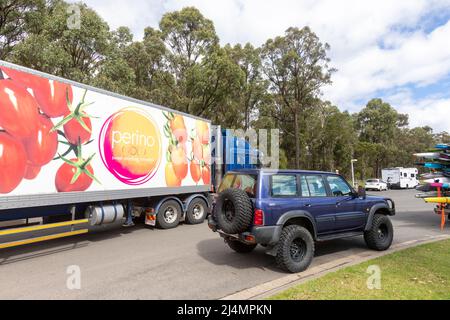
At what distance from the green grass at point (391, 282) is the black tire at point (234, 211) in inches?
52.8

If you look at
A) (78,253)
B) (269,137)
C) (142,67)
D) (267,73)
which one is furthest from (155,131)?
(267,73)

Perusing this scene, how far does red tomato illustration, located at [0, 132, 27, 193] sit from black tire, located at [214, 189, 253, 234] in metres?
3.85

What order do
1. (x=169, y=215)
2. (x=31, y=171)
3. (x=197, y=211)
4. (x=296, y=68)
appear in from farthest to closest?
(x=296, y=68), (x=197, y=211), (x=169, y=215), (x=31, y=171)

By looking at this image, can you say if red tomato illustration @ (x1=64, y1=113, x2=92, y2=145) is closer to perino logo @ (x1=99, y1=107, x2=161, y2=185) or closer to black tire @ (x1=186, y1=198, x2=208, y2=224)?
perino logo @ (x1=99, y1=107, x2=161, y2=185)

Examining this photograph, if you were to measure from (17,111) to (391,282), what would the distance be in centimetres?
713

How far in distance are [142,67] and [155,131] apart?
1701 cm

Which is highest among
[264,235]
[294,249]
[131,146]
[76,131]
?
[76,131]

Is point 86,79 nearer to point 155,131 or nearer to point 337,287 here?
point 155,131

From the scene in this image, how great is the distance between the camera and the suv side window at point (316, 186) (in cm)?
592

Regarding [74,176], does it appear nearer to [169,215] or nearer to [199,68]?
[169,215]

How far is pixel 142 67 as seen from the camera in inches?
939

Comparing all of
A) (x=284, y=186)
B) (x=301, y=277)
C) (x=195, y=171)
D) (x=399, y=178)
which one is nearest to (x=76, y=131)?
(x=195, y=171)

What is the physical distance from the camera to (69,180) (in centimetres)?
659

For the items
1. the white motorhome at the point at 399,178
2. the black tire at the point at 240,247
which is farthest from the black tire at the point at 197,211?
the white motorhome at the point at 399,178
